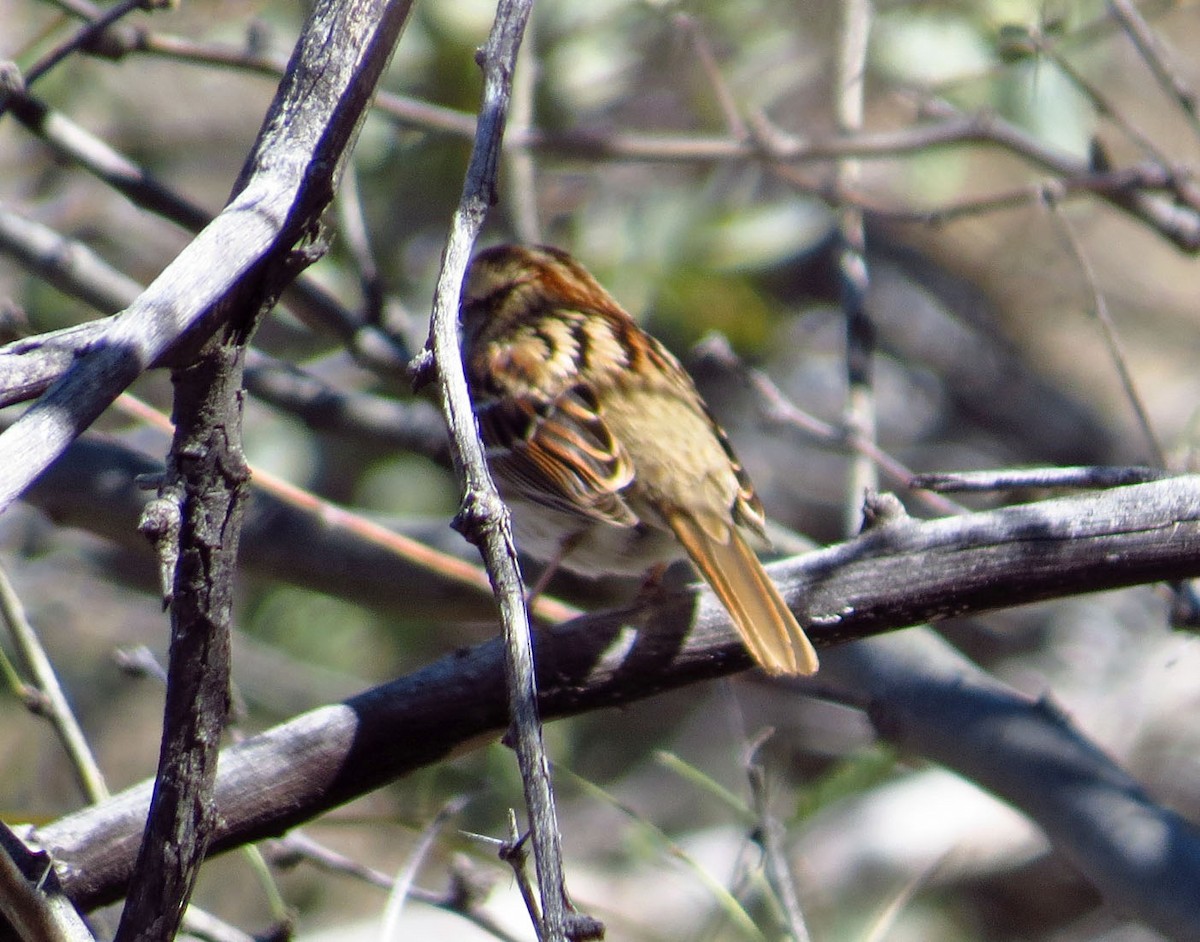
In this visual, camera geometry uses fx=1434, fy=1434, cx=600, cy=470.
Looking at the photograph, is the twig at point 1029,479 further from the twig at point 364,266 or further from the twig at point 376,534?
the twig at point 364,266

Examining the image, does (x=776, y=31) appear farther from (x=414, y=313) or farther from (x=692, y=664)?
(x=692, y=664)

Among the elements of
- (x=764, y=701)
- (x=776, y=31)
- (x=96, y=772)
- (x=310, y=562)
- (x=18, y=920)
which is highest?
(x=776, y=31)

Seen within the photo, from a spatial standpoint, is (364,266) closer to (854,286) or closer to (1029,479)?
(854,286)

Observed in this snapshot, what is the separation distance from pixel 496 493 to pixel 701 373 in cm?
530

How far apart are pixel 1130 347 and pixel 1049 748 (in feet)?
17.1

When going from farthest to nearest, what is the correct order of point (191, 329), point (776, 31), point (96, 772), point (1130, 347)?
1. point (1130, 347)
2. point (776, 31)
3. point (96, 772)
4. point (191, 329)

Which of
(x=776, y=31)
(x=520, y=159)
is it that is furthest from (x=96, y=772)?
(x=776, y=31)

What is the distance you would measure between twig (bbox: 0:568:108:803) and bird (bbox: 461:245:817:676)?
862mm

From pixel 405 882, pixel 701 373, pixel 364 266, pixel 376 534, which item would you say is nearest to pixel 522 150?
pixel 364 266

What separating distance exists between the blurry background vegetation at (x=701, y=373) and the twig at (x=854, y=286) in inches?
7.4

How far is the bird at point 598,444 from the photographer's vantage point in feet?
9.96

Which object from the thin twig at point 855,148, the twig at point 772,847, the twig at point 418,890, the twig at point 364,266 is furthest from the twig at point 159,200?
the twig at point 772,847

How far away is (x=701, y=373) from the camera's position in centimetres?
652

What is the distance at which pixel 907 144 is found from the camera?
386cm
